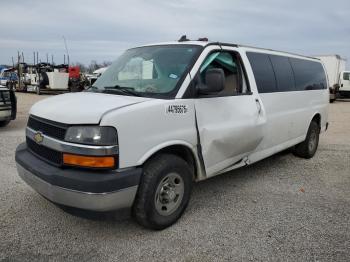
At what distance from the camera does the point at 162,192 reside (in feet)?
12.0

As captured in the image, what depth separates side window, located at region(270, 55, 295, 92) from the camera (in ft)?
18.1

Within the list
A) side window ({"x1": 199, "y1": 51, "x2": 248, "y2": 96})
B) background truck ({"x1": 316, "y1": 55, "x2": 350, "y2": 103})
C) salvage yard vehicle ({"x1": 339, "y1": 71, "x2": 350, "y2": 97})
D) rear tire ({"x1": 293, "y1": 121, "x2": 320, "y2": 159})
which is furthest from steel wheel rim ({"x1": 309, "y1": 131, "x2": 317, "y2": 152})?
salvage yard vehicle ({"x1": 339, "y1": 71, "x2": 350, "y2": 97})

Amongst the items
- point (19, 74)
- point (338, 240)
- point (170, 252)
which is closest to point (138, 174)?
point (170, 252)

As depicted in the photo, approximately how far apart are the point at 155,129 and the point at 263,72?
2418 mm

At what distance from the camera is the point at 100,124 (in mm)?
3061

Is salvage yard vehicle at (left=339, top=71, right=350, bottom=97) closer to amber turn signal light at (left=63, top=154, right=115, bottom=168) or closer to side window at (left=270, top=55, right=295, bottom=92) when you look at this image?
side window at (left=270, top=55, right=295, bottom=92)

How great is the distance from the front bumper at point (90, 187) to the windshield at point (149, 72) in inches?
39.7

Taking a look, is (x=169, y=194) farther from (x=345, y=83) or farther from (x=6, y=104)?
(x=345, y=83)

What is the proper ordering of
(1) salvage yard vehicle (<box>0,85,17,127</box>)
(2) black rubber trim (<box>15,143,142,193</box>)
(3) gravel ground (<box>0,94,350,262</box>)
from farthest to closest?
(1) salvage yard vehicle (<box>0,85,17,127</box>), (3) gravel ground (<box>0,94,350,262</box>), (2) black rubber trim (<box>15,143,142,193</box>)

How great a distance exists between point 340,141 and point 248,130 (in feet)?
18.6

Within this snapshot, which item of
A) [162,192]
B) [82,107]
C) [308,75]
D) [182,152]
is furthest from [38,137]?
[308,75]

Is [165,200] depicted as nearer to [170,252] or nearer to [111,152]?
[170,252]

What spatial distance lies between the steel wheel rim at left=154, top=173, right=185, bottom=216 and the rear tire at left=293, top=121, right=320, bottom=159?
12.9ft

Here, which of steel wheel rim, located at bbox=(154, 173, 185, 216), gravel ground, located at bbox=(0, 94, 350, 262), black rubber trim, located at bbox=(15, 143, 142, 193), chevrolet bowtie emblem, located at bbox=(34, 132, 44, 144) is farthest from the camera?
steel wheel rim, located at bbox=(154, 173, 185, 216)
